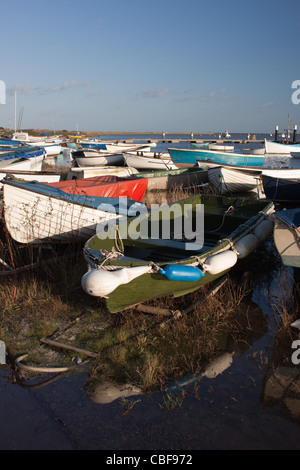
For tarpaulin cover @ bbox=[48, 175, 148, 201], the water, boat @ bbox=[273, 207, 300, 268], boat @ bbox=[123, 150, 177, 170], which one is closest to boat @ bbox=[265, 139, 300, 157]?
boat @ bbox=[123, 150, 177, 170]

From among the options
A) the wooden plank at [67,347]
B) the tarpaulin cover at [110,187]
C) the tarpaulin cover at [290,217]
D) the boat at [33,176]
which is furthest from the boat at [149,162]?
the wooden plank at [67,347]

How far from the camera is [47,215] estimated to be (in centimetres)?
743

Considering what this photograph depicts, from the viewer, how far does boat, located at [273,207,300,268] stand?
18.8ft

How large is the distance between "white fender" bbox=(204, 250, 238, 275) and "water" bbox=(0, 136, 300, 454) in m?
1.41

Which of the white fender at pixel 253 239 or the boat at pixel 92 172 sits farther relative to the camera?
the boat at pixel 92 172

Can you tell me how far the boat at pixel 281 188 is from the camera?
46.4 feet

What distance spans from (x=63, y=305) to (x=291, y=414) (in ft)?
11.2

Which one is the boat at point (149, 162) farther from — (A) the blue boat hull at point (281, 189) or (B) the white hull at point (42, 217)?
(B) the white hull at point (42, 217)

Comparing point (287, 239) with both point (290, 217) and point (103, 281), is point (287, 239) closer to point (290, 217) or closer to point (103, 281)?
point (290, 217)

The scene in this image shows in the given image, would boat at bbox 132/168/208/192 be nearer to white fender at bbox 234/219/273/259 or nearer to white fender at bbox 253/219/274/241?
white fender at bbox 253/219/274/241

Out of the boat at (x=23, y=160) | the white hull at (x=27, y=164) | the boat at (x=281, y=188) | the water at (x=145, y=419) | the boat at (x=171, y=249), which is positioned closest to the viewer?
the water at (x=145, y=419)

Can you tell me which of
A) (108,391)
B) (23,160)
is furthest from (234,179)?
(108,391)

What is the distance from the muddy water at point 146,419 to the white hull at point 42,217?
345 centimetres

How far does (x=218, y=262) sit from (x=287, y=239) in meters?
1.24
